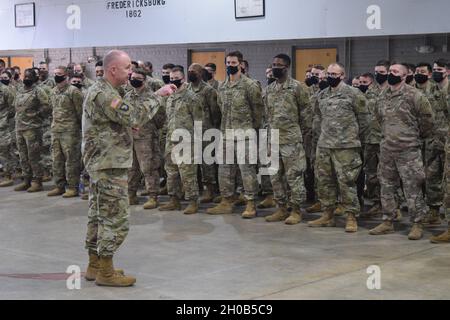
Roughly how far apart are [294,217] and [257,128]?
122 cm

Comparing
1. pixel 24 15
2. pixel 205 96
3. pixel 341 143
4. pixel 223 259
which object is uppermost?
pixel 24 15

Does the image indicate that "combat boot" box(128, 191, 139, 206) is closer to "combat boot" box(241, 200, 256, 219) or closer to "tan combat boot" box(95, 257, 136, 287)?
"combat boot" box(241, 200, 256, 219)

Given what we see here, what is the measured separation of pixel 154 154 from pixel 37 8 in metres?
6.68

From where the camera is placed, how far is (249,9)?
37.5 feet

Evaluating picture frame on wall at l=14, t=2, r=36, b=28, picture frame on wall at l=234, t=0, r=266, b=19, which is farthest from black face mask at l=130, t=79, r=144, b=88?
picture frame on wall at l=14, t=2, r=36, b=28

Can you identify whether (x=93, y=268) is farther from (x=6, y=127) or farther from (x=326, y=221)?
(x=6, y=127)

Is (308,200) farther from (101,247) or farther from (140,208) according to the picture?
(101,247)

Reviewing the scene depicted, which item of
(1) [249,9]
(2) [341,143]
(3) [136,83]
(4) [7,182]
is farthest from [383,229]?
(4) [7,182]

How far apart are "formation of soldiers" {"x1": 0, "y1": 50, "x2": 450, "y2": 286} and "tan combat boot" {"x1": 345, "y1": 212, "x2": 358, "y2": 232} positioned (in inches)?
0.5

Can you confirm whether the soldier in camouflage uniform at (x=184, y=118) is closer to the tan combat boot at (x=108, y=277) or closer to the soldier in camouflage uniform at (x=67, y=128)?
the soldier in camouflage uniform at (x=67, y=128)

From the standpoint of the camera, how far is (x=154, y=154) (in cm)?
955

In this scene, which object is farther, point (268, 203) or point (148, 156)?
point (268, 203)

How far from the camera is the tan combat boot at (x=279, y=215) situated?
8680mm
